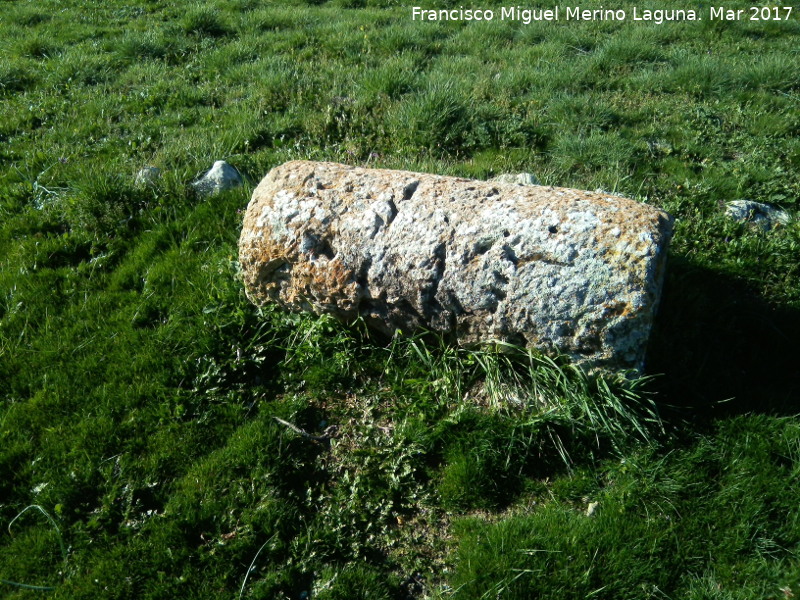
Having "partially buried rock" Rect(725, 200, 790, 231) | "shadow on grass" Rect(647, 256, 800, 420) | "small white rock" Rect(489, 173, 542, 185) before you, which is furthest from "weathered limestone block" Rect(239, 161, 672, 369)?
"partially buried rock" Rect(725, 200, 790, 231)

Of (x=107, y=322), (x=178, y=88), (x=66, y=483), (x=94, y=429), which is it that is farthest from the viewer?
(x=178, y=88)

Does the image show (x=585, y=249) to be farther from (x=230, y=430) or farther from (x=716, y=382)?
(x=230, y=430)

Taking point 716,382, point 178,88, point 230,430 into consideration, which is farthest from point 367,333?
point 178,88

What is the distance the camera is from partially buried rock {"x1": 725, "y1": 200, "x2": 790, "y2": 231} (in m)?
5.43

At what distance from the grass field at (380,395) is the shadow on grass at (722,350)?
0.06 ft

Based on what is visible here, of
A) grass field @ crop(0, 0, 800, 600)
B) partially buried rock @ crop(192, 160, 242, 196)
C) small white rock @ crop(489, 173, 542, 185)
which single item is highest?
partially buried rock @ crop(192, 160, 242, 196)

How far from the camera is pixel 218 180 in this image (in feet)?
19.7

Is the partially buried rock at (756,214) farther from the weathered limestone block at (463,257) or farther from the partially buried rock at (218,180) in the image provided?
the partially buried rock at (218,180)

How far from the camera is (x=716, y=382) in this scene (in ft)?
13.9

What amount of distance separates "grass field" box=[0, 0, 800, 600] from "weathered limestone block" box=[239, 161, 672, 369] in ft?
0.91

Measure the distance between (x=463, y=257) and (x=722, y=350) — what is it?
191cm

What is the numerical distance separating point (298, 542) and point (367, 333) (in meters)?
1.43

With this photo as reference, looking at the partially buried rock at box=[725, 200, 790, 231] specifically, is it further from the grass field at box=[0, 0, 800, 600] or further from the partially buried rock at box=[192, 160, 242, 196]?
the partially buried rock at box=[192, 160, 242, 196]

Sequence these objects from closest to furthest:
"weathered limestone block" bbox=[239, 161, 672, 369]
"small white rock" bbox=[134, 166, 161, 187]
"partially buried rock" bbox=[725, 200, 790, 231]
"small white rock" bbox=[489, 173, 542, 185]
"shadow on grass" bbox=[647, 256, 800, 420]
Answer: "weathered limestone block" bbox=[239, 161, 672, 369] < "shadow on grass" bbox=[647, 256, 800, 420] < "partially buried rock" bbox=[725, 200, 790, 231] < "small white rock" bbox=[489, 173, 542, 185] < "small white rock" bbox=[134, 166, 161, 187]
